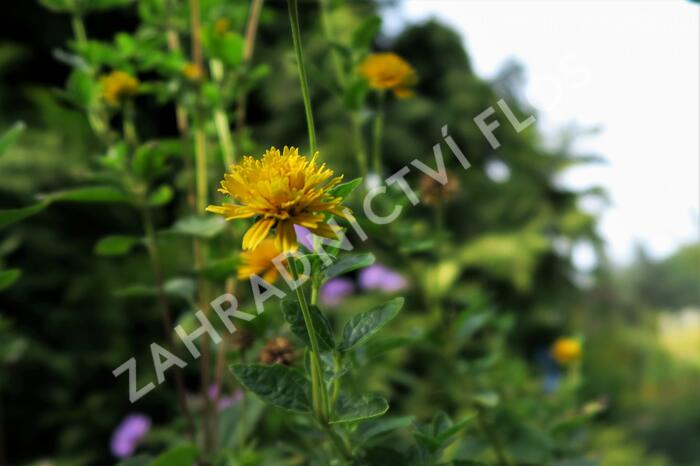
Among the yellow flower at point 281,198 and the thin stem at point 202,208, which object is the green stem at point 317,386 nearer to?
the yellow flower at point 281,198

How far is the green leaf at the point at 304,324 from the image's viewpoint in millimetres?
326

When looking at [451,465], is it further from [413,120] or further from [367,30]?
[413,120]

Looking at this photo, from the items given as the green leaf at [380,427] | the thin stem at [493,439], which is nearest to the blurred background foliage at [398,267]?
the thin stem at [493,439]

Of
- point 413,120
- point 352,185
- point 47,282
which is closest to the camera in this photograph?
point 352,185

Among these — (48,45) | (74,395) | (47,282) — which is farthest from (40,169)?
(48,45)

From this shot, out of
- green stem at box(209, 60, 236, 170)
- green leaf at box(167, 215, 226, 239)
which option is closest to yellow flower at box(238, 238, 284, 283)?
green leaf at box(167, 215, 226, 239)

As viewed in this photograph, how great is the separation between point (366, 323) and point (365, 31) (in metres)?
0.34

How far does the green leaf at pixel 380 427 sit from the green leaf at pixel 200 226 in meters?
0.21

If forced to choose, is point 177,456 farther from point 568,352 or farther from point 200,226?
point 568,352

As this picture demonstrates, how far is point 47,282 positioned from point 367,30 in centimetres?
123

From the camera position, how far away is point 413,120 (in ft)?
8.58

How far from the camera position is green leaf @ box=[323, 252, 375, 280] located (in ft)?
1.11

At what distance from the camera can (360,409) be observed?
341mm

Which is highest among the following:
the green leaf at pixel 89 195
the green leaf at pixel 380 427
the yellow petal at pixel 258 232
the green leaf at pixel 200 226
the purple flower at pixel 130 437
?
the green leaf at pixel 89 195
